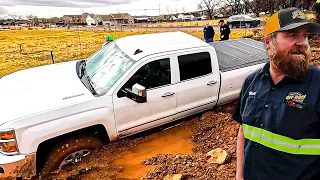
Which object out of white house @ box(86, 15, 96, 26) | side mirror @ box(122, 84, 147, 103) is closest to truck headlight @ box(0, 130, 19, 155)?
side mirror @ box(122, 84, 147, 103)

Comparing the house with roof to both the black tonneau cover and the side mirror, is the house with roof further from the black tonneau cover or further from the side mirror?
the side mirror

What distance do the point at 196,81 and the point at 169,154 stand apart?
127 cm

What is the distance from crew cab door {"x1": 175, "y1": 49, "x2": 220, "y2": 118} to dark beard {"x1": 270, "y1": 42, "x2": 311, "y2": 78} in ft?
8.69

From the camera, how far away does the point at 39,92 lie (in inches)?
138

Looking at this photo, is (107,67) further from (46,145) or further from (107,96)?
(46,145)

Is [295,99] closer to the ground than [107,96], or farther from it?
farther from it

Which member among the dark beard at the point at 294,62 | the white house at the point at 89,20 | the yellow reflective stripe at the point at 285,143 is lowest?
the yellow reflective stripe at the point at 285,143

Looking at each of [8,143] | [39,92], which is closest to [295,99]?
[8,143]

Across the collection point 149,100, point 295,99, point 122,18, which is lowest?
point 149,100

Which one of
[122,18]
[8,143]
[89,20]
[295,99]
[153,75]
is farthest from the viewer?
[122,18]

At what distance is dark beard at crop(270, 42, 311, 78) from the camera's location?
4.71ft

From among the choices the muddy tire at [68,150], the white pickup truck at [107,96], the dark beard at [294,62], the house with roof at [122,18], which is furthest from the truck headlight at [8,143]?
the house with roof at [122,18]

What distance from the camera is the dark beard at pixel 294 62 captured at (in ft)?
4.71

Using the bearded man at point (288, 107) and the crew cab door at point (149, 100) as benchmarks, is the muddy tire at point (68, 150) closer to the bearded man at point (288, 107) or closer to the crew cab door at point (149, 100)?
the crew cab door at point (149, 100)
